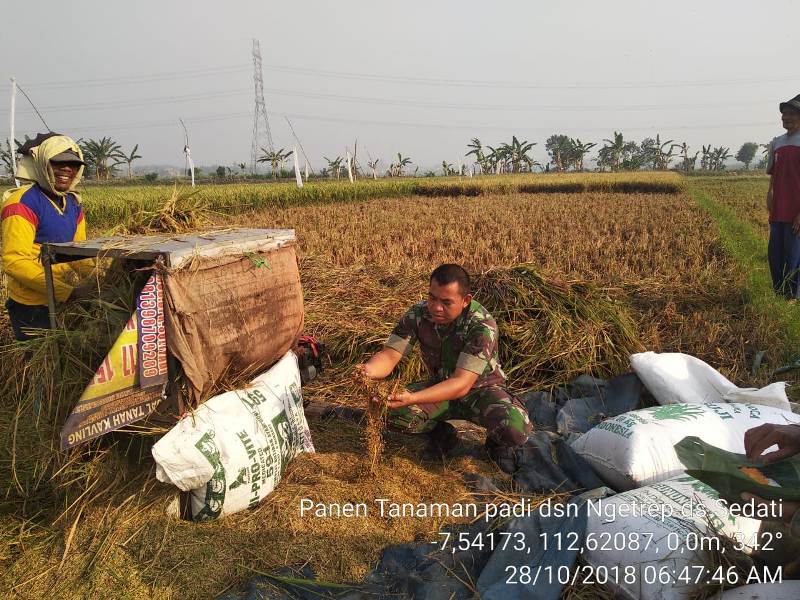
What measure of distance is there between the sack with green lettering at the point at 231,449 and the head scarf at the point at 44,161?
1.52 metres

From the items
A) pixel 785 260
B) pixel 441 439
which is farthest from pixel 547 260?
pixel 441 439

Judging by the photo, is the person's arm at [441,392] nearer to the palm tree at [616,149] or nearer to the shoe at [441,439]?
the shoe at [441,439]

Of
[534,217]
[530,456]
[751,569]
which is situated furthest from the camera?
[534,217]

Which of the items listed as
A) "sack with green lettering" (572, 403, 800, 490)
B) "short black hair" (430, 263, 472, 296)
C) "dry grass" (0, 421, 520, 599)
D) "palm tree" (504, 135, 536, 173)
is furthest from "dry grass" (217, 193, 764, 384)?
"palm tree" (504, 135, 536, 173)

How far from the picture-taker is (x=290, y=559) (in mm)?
2297

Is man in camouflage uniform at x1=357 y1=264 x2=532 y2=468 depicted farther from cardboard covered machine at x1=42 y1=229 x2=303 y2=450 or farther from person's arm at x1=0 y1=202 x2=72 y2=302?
person's arm at x1=0 y1=202 x2=72 y2=302

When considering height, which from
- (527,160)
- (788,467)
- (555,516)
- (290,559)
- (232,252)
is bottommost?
(290,559)

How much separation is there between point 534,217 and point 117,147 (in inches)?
1860

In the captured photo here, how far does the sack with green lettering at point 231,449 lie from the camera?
2.29 meters

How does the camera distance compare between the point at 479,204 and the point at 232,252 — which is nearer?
the point at 232,252

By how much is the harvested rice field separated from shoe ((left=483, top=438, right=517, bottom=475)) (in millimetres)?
61

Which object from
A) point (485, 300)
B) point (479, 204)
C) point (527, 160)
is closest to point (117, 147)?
point (527, 160)

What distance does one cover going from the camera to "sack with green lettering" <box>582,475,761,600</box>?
186cm

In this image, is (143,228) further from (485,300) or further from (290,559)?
(485,300)
